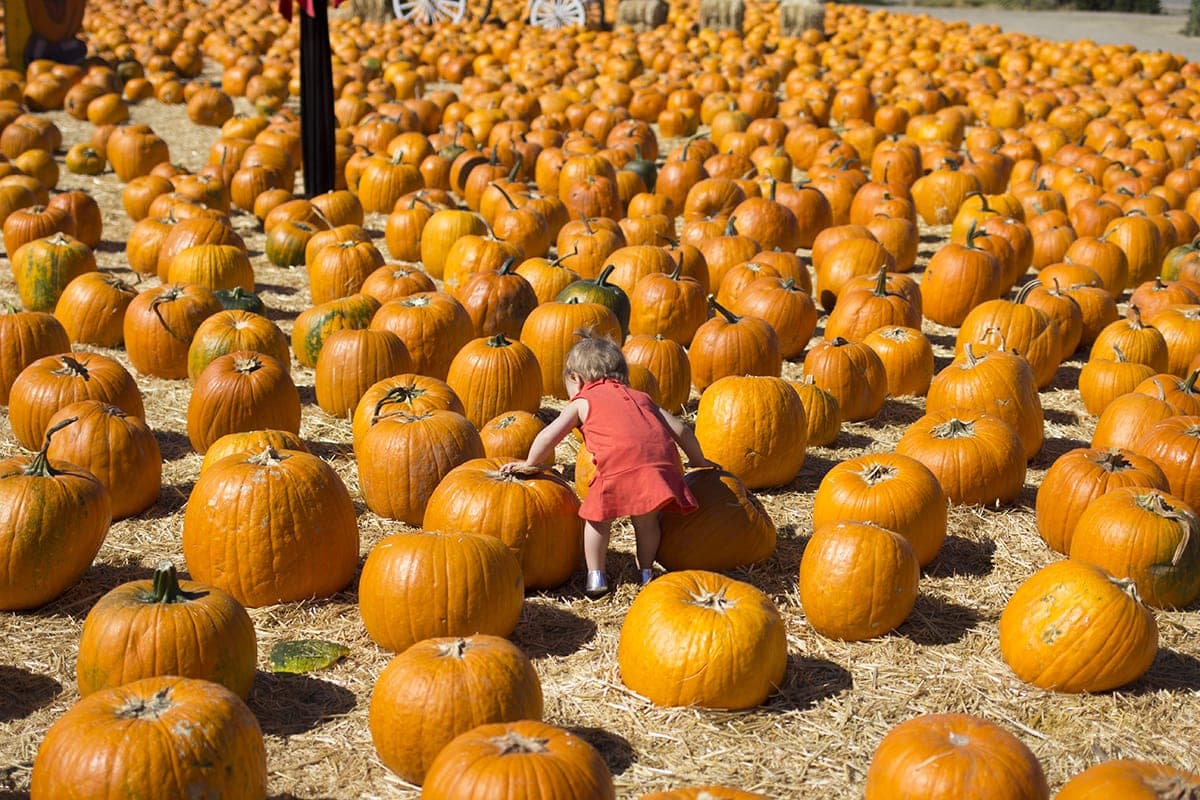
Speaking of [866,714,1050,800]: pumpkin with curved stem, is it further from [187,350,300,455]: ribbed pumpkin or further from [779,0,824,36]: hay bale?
[779,0,824,36]: hay bale

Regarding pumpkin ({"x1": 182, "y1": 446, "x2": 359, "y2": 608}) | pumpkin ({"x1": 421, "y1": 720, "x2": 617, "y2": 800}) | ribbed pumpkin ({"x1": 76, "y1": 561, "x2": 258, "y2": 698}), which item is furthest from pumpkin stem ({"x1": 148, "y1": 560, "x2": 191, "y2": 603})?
pumpkin ({"x1": 421, "y1": 720, "x2": 617, "y2": 800})

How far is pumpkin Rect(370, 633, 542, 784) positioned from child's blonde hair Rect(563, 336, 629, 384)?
63.3 inches

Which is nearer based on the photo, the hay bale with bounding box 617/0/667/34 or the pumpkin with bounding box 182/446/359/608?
the pumpkin with bounding box 182/446/359/608

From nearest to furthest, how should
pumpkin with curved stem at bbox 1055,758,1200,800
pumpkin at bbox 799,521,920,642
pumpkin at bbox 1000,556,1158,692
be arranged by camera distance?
pumpkin with curved stem at bbox 1055,758,1200,800
pumpkin at bbox 1000,556,1158,692
pumpkin at bbox 799,521,920,642

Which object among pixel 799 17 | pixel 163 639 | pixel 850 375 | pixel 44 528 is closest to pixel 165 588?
pixel 163 639

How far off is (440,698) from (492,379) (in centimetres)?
293

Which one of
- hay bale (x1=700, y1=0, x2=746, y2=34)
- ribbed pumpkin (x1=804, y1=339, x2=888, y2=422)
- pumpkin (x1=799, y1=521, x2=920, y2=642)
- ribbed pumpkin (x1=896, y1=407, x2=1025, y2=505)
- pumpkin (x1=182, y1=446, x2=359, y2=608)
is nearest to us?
pumpkin (x1=799, y1=521, x2=920, y2=642)

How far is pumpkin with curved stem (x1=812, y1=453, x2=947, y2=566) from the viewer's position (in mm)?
5055

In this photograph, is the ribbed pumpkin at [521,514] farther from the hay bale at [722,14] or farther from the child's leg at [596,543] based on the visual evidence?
the hay bale at [722,14]

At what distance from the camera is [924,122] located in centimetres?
1502

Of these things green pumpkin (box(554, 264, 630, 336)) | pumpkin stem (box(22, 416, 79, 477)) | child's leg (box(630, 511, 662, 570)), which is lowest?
child's leg (box(630, 511, 662, 570))

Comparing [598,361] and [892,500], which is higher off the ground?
[598,361]

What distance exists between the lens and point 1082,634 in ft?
14.0

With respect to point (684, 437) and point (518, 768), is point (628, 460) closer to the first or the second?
point (684, 437)
